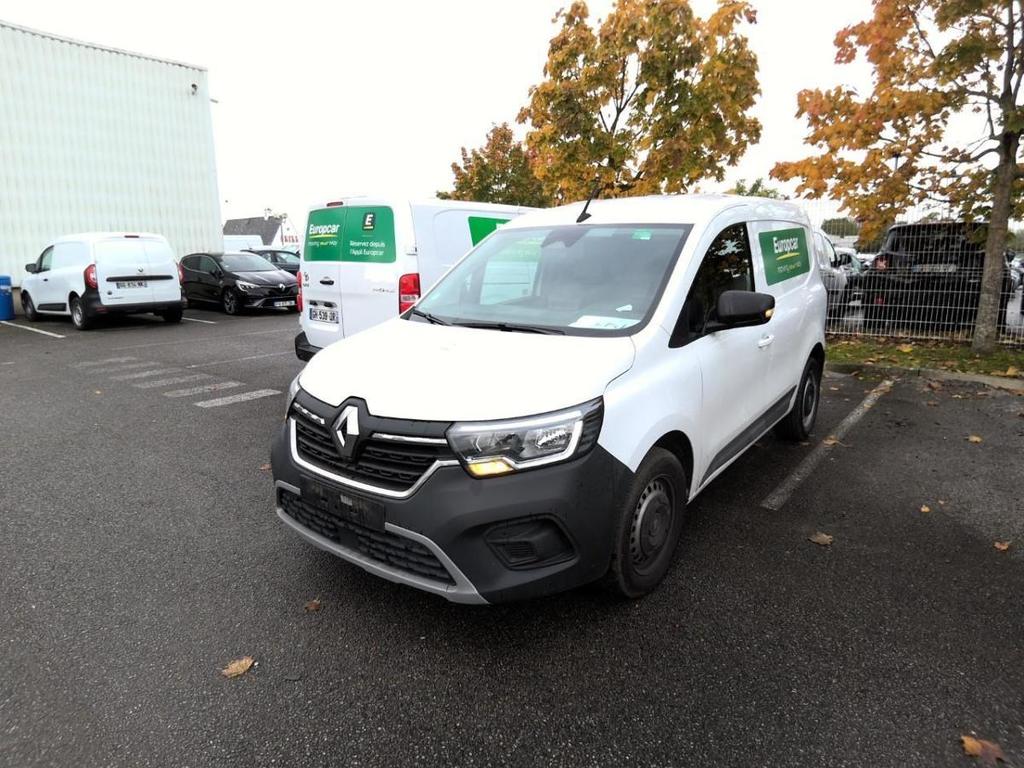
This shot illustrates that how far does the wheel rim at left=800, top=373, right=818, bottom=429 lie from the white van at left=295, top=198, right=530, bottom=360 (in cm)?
351

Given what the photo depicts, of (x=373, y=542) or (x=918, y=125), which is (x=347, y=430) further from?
(x=918, y=125)

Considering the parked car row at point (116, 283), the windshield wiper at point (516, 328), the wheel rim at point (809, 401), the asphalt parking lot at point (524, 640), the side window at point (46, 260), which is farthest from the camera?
the side window at point (46, 260)

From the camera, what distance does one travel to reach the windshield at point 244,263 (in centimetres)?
1658

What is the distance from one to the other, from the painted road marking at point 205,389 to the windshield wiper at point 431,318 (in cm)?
481

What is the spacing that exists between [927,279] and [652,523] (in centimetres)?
898

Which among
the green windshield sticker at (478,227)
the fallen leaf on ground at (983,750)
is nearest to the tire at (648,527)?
the fallen leaf on ground at (983,750)

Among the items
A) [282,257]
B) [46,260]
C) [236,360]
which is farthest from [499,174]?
[236,360]

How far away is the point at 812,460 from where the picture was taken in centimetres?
→ 509

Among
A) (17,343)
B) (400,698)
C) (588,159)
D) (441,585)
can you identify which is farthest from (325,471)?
(17,343)

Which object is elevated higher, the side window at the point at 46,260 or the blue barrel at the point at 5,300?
the side window at the point at 46,260

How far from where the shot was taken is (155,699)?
2482 mm

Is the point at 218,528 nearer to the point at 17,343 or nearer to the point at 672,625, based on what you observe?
the point at 672,625

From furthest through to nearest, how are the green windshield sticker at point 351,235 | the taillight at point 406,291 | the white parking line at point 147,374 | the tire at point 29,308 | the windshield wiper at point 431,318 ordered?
the tire at point 29,308, the white parking line at point 147,374, the green windshield sticker at point 351,235, the taillight at point 406,291, the windshield wiper at point 431,318

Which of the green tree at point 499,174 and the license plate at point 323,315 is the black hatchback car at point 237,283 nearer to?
the license plate at point 323,315
